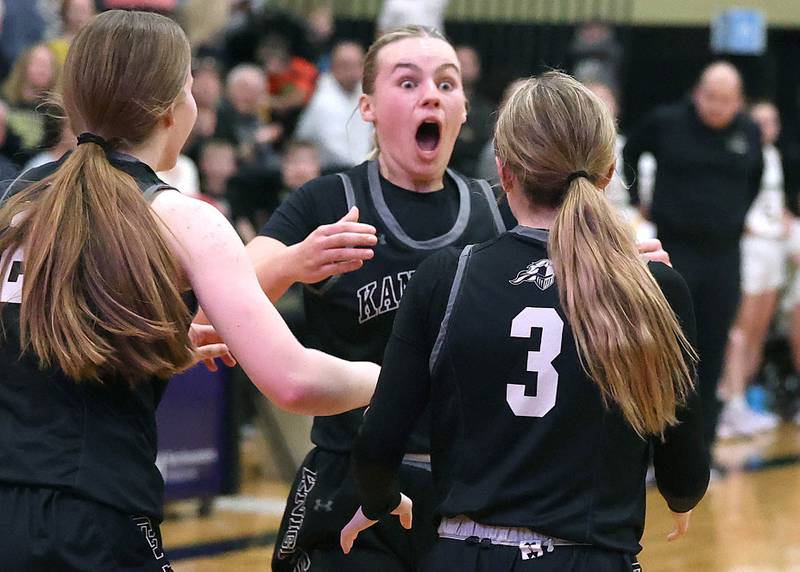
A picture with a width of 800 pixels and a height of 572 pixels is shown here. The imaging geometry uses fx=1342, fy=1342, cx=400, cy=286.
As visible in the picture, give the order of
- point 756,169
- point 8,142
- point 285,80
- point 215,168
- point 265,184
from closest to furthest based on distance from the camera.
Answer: point 8,142
point 756,169
point 215,168
point 265,184
point 285,80

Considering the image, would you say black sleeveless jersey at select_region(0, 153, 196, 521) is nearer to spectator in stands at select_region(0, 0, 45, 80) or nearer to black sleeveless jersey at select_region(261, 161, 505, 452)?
black sleeveless jersey at select_region(261, 161, 505, 452)

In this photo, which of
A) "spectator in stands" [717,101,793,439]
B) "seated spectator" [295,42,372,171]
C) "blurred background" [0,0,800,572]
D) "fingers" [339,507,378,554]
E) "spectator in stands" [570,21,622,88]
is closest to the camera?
"fingers" [339,507,378,554]

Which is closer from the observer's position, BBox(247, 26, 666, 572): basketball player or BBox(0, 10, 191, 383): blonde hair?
BBox(0, 10, 191, 383): blonde hair

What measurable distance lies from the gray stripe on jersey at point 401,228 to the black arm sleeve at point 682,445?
90cm

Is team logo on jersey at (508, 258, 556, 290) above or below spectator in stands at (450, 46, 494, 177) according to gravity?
above

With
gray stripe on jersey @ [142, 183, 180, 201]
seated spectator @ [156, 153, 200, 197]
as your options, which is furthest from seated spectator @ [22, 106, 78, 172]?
seated spectator @ [156, 153, 200, 197]

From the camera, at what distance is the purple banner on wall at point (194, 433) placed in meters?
6.65

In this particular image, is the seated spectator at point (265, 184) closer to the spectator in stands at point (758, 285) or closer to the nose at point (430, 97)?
the spectator in stands at point (758, 285)

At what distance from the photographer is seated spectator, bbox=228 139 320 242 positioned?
8.66 metres

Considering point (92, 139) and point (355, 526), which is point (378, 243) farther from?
point (92, 139)

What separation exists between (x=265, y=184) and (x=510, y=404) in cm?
665

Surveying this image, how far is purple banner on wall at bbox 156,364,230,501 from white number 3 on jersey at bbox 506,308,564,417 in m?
4.29

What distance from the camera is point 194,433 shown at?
6.80 meters

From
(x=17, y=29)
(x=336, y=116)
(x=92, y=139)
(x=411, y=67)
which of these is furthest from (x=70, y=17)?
(x=92, y=139)
